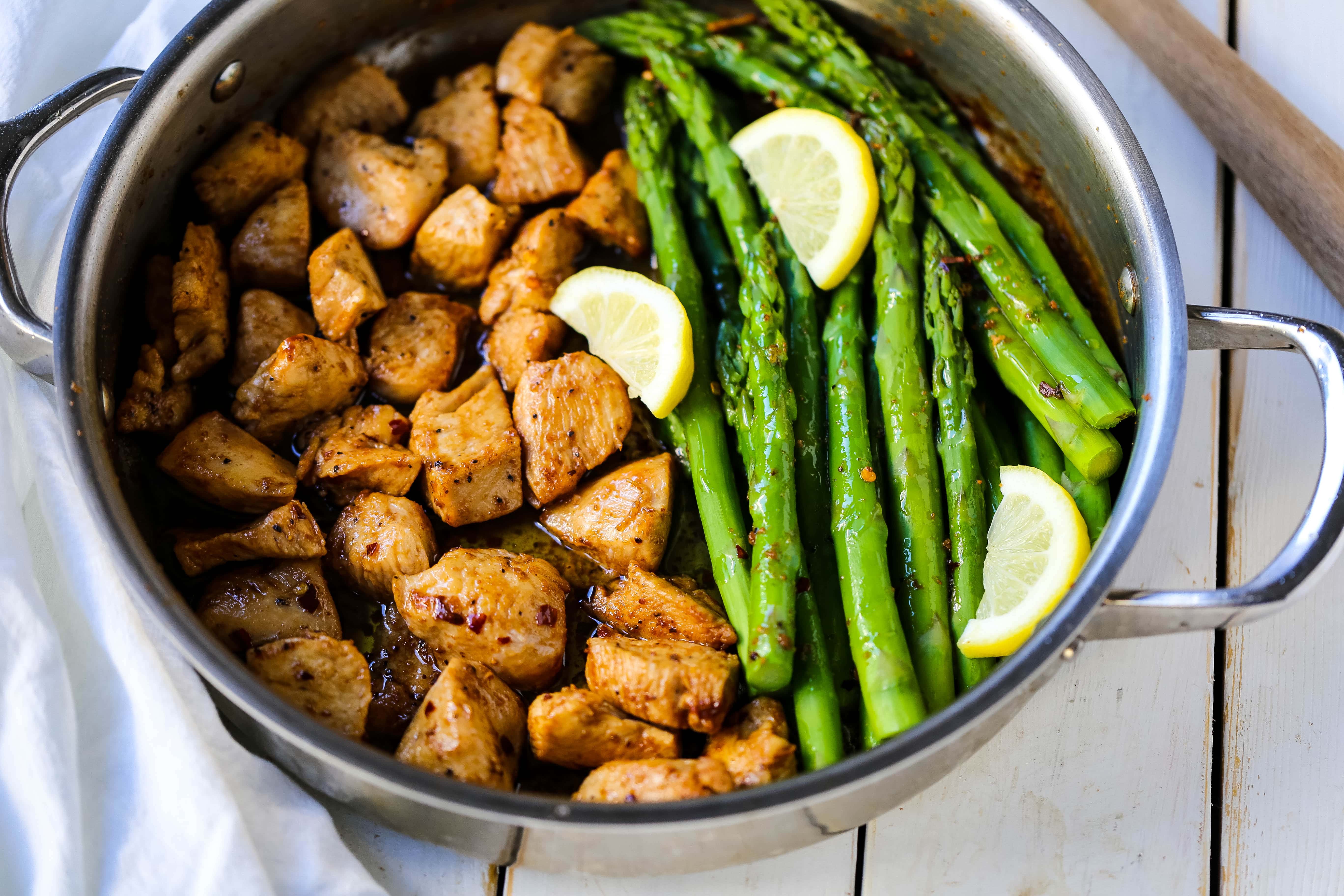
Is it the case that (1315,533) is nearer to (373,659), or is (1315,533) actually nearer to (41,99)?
(373,659)

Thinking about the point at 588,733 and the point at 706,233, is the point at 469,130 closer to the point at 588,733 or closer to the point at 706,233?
the point at 706,233

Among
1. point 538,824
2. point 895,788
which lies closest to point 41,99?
point 538,824

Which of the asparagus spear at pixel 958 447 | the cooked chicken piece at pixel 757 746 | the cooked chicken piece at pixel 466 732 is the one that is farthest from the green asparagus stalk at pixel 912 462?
the cooked chicken piece at pixel 466 732

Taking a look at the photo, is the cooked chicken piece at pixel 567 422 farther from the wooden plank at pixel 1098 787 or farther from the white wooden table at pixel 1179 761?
the wooden plank at pixel 1098 787

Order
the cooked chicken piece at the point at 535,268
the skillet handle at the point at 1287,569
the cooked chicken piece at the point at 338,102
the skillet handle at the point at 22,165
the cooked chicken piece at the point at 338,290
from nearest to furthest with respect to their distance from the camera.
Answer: the skillet handle at the point at 1287,569 < the skillet handle at the point at 22,165 < the cooked chicken piece at the point at 338,290 < the cooked chicken piece at the point at 535,268 < the cooked chicken piece at the point at 338,102

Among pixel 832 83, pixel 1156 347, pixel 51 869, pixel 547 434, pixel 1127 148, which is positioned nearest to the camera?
pixel 51 869

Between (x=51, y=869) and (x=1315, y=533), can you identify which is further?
(x=51, y=869)
